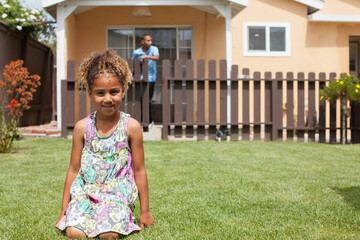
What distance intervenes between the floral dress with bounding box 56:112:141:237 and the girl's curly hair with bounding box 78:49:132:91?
294 mm

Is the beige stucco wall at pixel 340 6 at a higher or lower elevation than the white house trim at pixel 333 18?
higher

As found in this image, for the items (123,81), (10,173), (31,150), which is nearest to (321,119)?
(31,150)

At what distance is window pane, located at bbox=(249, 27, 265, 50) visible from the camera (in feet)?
38.1

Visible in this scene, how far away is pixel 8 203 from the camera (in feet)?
11.9

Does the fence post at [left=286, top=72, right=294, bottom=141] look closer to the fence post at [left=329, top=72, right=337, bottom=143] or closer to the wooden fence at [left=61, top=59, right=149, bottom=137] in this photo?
the fence post at [left=329, top=72, right=337, bottom=143]

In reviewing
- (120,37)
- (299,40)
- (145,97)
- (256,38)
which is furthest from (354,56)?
(145,97)

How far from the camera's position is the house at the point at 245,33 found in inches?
454

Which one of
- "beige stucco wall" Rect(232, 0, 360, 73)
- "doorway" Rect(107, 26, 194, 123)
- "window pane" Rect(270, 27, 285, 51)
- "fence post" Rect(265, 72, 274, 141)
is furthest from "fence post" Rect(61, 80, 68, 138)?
"window pane" Rect(270, 27, 285, 51)

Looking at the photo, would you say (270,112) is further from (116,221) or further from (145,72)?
(116,221)

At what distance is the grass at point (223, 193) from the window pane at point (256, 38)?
5.33 meters

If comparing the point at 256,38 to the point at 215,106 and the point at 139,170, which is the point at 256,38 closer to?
the point at 215,106

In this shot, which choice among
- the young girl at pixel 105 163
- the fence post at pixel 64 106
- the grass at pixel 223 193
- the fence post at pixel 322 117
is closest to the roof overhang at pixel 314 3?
the fence post at pixel 322 117

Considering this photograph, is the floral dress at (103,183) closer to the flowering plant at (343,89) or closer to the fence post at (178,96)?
the fence post at (178,96)

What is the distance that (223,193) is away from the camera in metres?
3.94
